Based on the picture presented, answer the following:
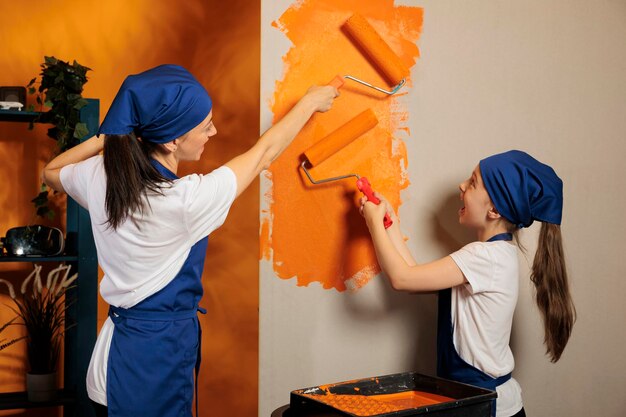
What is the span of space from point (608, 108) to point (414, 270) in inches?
39.9

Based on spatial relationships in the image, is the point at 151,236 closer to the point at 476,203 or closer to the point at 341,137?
the point at 341,137

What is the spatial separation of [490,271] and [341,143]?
53 centimetres

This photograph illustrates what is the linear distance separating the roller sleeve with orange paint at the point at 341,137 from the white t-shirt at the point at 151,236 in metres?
0.40

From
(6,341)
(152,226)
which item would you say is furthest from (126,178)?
(6,341)

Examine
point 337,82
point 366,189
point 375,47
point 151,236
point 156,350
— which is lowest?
point 156,350

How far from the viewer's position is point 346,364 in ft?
6.55

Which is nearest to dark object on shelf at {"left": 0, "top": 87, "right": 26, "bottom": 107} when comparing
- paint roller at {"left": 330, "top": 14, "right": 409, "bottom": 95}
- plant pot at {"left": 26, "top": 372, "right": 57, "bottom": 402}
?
plant pot at {"left": 26, "top": 372, "right": 57, "bottom": 402}

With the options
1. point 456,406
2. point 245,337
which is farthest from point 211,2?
point 456,406

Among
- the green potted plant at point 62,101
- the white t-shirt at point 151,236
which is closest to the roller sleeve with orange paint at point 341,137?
the white t-shirt at point 151,236

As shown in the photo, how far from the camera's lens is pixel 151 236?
4.88 feet

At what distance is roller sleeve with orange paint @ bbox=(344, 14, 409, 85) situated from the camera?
191 cm

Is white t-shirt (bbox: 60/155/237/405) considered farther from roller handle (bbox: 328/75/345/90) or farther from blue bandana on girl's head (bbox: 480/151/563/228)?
blue bandana on girl's head (bbox: 480/151/563/228)

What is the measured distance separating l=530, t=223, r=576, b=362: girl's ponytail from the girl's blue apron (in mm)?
928

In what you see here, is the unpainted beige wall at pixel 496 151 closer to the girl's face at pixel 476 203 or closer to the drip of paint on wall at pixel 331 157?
the drip of paint on wall at pixel 331 157
